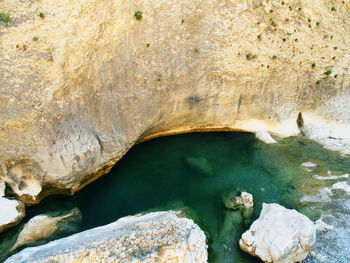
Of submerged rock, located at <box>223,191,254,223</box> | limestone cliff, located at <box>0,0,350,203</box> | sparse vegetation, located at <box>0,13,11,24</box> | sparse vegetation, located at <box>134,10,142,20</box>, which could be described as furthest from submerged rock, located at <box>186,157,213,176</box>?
sparse vegetation, located at <box>0,13,11,24</box>

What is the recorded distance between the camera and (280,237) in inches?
311

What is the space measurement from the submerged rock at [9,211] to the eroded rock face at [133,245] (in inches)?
89.2

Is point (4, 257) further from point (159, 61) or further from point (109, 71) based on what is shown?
point (159, 61)

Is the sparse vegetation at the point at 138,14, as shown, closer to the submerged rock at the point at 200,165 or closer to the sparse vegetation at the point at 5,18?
the sparse vegetation at the point at 5,18

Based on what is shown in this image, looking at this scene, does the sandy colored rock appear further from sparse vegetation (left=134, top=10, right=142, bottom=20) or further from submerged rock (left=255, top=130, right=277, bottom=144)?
submerged rock (left=255, top=130, right=277, bottom=144)

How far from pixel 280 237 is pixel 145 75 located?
863 centimetres

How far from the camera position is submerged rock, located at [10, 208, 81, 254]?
27.6 feet

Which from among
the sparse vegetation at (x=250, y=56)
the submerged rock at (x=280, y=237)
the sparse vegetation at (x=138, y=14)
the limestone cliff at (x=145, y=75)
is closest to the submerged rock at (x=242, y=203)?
the submerged rock at (x=280, y=237)

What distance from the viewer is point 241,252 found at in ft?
28.0

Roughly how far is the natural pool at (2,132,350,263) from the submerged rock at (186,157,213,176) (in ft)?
0.07

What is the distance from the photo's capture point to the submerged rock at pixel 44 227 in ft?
27.6

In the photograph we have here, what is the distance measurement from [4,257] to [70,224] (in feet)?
7.19

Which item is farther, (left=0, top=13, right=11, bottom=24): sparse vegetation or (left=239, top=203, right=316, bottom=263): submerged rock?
(left=0, top=13, right=11, bottom=24): sparse vegetation

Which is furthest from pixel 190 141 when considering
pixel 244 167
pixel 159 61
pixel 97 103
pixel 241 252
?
pixel 241 252
